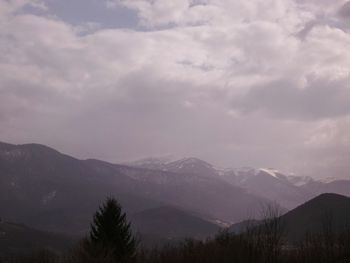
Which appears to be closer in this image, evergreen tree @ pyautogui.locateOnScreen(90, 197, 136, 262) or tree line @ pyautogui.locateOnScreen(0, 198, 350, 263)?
tree line @ pyautogui.locateOnScreen(0, 198, 350, 263)

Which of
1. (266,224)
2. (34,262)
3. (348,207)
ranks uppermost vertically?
(348,207)

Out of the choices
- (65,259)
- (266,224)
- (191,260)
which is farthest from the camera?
(65,259)

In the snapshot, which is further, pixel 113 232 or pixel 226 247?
pixel 113 232

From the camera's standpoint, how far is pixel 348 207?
200 metres

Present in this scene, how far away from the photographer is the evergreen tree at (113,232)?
70938 millimetres

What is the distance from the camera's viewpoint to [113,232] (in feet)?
241

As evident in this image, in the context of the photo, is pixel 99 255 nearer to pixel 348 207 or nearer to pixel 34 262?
pixel 34 262

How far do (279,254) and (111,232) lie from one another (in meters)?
25.8

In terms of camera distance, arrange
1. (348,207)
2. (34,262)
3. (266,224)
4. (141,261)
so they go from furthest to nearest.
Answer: (348,207) < (34,262) < (141,261) < (266,224)

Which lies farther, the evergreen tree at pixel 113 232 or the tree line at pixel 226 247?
the evergreen tree at pixel 113 232

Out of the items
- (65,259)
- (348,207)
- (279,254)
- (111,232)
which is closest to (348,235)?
(279,254)

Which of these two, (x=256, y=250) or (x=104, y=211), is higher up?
(x=104, y=211)

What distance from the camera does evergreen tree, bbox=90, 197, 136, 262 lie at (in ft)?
233

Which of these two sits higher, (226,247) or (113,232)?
(113,232)
